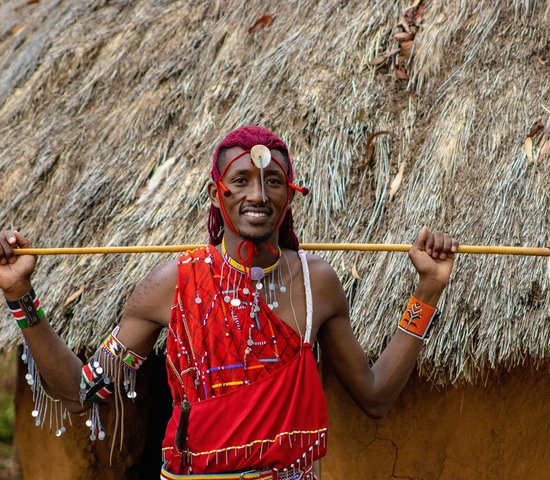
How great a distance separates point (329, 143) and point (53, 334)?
176 cm

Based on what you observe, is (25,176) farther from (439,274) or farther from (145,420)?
(439,274)

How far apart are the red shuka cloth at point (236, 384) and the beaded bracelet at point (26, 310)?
0.44m

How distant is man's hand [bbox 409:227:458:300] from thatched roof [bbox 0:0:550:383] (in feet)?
1.92

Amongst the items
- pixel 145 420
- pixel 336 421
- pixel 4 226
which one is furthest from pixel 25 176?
pixel 336 421

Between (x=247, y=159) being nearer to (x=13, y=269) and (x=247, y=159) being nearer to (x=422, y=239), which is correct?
(x=422, y=239)

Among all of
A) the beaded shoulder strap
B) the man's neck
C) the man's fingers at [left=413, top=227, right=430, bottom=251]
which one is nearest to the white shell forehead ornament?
the man's neck

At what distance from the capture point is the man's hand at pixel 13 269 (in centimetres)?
312

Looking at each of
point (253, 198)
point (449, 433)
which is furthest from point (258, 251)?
A: point (449, 433)

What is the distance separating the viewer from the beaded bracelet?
3115 mm

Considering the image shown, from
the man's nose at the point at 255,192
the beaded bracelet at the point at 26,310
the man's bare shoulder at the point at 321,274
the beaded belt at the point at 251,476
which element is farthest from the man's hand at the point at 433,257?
the beaded bracelet at the point at 26,310

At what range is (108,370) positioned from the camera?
308 cm

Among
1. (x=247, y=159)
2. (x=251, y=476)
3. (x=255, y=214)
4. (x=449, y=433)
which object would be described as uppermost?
Result: (x=247, y=159)

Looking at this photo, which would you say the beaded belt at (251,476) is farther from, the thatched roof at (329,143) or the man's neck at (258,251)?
the thatched roof at (329,143)

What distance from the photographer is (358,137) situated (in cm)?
445
